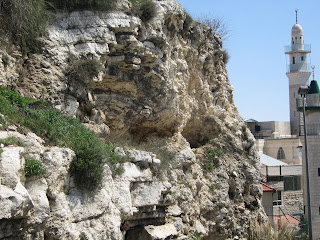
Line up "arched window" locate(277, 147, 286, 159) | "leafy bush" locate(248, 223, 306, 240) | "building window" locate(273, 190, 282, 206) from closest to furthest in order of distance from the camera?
"leafy bush" locate(248, 223, 306, 240) → "building window" locate(273, 190, 282, 206) → "arched window" locate(277, 147, 286, 159)

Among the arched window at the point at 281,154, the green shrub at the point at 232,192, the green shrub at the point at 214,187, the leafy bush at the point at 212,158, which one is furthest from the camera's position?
the arched window at the point at 281,154

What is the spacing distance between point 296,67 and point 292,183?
131 ft

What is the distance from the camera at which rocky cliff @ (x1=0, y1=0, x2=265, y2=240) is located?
7.25 meters

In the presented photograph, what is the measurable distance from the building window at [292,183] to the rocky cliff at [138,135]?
567 inches

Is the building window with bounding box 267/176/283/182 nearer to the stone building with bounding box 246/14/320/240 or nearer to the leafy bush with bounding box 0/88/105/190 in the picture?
the stone building with bounding box 246/14/320/240

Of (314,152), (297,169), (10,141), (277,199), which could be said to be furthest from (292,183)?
(10,141)

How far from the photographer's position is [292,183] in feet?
102

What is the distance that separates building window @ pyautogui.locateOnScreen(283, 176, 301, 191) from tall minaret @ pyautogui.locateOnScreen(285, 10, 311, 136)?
116 ft

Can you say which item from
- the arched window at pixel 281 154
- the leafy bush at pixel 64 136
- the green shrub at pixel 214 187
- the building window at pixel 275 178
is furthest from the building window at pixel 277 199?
the arched window at pixel 281 154

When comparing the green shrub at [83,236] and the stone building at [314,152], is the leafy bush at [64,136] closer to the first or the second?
the green shrub at [83,236]

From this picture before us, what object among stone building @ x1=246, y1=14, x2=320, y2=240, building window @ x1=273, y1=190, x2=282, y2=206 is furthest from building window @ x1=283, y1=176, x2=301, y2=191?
building window @ x1=273, y1=190, x2=282, y2=206

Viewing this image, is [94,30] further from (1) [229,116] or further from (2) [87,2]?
(1) [229,116]

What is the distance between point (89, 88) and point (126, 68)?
49.5 inches

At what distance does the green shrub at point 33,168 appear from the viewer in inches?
270
